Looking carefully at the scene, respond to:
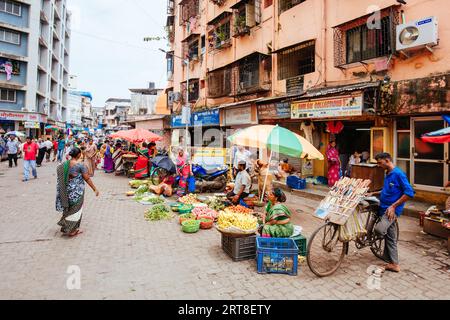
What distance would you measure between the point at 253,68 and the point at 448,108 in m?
10.1

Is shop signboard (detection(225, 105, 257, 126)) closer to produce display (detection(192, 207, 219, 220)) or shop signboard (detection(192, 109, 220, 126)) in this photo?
shop signboard (detection(192, 109, 220, 126))

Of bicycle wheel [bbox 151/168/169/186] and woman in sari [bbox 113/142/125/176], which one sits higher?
woman in sari [bbox 113/142/125/176]

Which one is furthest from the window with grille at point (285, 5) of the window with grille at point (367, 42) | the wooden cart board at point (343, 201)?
the wooden cart board at point (343, 201)

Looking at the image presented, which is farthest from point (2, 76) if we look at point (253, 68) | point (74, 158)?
point (74, 158)

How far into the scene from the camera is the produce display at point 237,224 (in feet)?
16.2

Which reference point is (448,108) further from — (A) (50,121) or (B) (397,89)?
(A) (50,121)

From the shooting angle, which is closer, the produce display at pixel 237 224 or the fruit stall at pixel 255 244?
the fruit stall at pixel 255 244

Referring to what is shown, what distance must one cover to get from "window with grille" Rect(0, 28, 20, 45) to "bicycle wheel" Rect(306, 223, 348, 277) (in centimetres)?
3618

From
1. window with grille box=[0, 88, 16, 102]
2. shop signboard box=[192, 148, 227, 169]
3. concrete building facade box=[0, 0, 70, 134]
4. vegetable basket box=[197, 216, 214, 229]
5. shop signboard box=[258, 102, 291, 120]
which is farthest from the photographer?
window with grille box=[0, 88, 16, 102]

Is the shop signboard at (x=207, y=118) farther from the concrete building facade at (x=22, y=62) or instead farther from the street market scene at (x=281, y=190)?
the concrete building facade at (x=22, y=62)

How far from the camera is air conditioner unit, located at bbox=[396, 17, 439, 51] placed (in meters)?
8.18

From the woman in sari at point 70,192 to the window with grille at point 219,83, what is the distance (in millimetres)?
12728

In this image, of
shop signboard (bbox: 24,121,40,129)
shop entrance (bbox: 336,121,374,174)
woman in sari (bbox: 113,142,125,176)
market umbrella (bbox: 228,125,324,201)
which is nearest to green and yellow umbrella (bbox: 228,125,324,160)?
market umbrella (bbox: 228,125,324,201)
